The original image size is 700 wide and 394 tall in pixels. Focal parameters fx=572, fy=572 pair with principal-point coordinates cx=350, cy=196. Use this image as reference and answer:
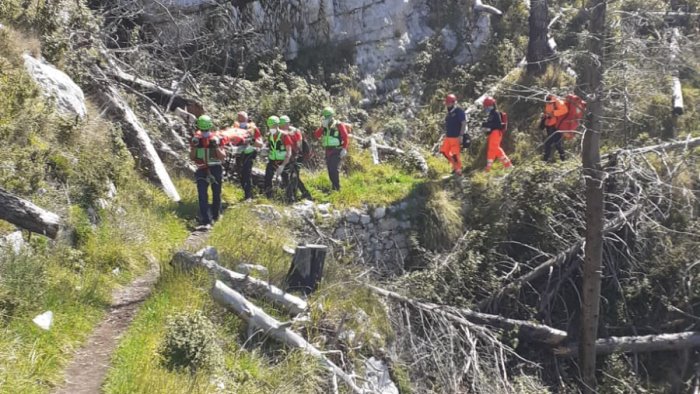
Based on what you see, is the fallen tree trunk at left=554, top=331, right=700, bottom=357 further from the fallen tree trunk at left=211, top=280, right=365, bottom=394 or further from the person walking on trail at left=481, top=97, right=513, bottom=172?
the fallen tree trunk at left=211, top=280, right=365, bottom=394

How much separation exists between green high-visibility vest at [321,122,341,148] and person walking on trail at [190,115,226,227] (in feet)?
7.00

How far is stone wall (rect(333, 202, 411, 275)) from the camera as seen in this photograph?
34.3 feet

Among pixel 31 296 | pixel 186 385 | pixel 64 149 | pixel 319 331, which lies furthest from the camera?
pixel 64 149

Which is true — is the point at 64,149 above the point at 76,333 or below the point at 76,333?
above

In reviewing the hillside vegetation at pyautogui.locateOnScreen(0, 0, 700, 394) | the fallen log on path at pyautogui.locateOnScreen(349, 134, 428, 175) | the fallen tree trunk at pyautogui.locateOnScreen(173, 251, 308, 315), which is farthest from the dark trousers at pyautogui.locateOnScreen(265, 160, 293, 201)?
the fallen tree trunk at pyautogui.locateOnScreen(173, 251, 308, 315)

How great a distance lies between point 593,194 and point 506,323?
2387 millimetres

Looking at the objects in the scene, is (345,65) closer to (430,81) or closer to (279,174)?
(430,81)

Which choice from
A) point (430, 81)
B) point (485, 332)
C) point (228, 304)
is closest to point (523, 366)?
point (485, 332)

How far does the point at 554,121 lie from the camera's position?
36.3 ft

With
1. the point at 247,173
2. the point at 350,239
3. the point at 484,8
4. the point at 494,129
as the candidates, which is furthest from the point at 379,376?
the point at 484,8

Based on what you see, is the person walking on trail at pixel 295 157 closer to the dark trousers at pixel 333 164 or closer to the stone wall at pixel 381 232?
the dark trousers at pixel 333 164

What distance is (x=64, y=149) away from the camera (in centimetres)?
808

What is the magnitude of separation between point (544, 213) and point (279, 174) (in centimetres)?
481

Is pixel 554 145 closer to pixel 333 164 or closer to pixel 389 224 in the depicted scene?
pixel 389 224
